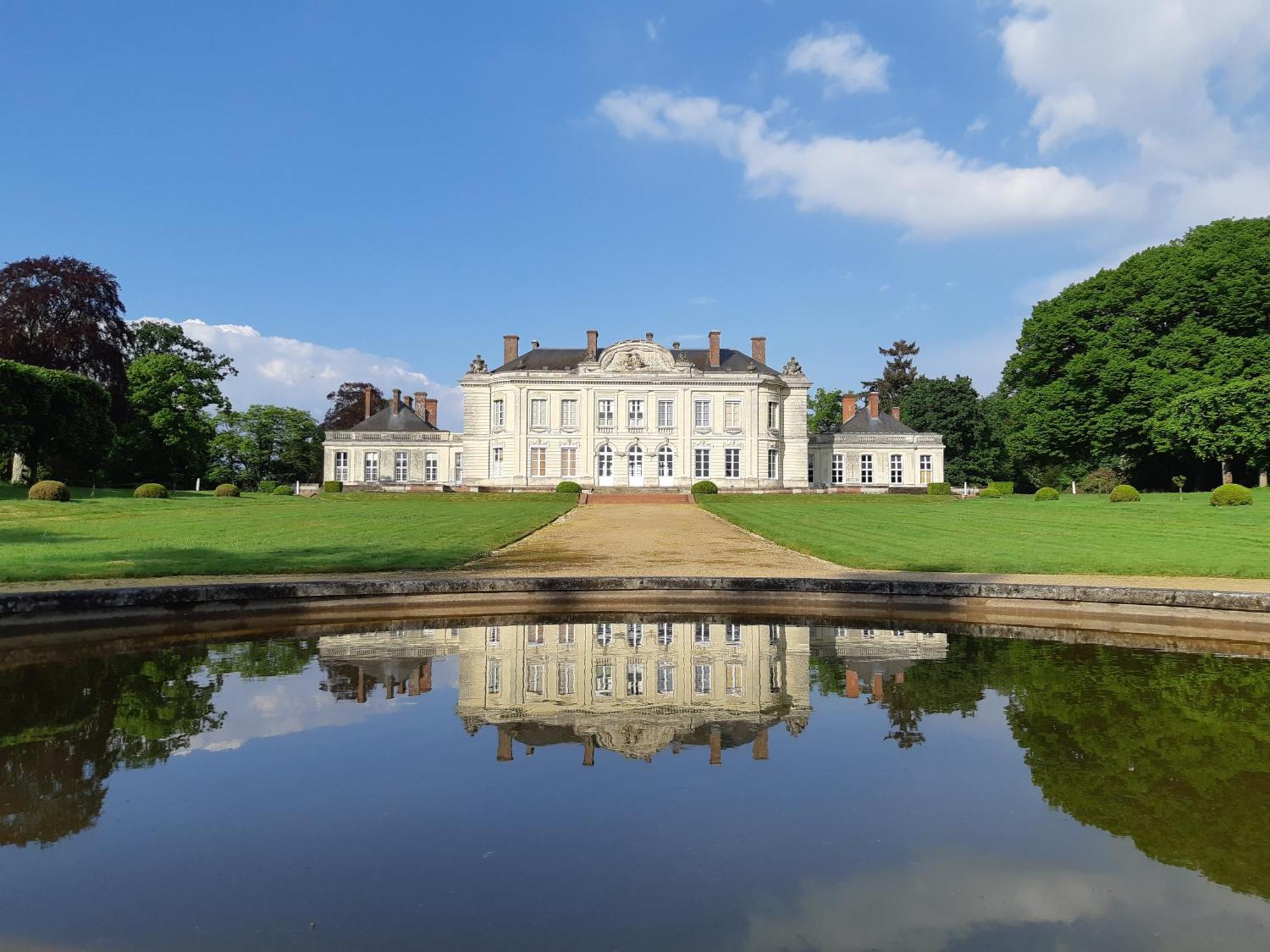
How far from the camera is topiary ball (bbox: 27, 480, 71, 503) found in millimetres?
29516

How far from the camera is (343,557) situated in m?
13.2

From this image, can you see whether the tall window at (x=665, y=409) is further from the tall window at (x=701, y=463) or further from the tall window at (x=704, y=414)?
the tall window at (x=701, y=463)

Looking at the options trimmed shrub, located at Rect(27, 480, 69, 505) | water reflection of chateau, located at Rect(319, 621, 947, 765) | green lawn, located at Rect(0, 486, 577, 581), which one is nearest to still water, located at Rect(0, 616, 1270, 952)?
water reflection of chateau, located at Rect(319, 621, 947, 765)

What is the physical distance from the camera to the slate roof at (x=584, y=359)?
49625 millimetres

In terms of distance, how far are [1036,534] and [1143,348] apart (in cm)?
2687

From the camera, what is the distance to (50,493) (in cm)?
2952

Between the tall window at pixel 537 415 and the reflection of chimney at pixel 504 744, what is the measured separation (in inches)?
1749

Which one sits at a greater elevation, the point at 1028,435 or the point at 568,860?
the point at 1028,435

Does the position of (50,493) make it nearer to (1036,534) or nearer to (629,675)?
(629,675)

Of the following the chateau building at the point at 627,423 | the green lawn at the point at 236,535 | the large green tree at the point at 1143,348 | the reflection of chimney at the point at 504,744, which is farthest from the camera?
the chateau building at the point at 627,423

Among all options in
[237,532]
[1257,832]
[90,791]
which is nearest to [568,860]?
[90,791]

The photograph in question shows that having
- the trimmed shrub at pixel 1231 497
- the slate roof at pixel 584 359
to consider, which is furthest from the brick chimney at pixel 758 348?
the trimmed shrub at pixel 1231 497

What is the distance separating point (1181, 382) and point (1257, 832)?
4038 centimetres

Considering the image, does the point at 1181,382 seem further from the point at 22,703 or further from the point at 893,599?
the point at 22,703
